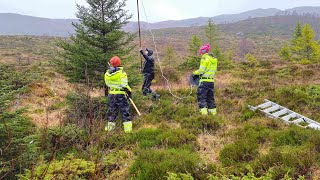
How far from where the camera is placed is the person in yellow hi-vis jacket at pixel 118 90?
7668 mm

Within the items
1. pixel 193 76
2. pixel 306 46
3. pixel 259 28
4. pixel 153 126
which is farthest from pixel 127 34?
pixel 259 28

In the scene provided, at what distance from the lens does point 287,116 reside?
810 centimetres

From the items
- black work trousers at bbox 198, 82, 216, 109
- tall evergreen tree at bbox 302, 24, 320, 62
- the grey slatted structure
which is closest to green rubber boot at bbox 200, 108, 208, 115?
black work trousers at bbox 198, 82, 216, 109

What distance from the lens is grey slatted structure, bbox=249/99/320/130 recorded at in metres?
7.42

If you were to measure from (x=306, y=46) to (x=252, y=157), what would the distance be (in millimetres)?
38001

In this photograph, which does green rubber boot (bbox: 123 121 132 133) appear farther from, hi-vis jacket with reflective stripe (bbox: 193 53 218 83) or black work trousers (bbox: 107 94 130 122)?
hi-vis jacket with reflective stripe (bbox: 193 53 218 83)

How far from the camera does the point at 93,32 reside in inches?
368

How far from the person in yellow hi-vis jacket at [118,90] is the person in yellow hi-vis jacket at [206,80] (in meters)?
2.62

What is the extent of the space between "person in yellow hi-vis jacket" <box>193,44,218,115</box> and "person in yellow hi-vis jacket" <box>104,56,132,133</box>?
2.62 metres

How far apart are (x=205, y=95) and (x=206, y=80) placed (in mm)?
527

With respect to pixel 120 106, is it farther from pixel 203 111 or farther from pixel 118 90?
pixel 203 111

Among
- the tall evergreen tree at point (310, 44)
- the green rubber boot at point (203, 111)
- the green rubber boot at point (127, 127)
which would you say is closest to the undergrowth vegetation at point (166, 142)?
the green rubber boot at point (127, 127)

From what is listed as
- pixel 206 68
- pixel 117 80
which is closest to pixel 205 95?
pixel 206 68

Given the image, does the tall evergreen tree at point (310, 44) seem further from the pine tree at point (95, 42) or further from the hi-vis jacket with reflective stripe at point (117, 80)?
the hi-vis jacket with reflective stripe at point (117, 80)
